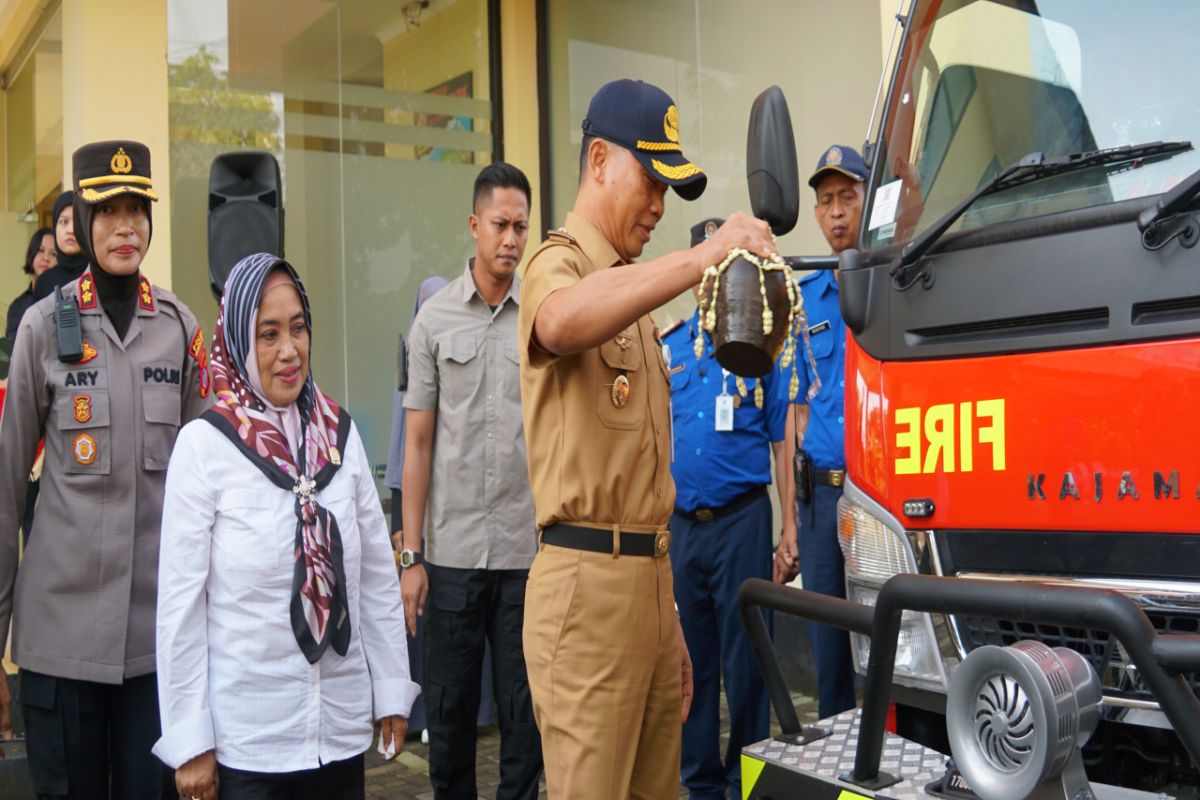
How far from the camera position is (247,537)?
9.12ft

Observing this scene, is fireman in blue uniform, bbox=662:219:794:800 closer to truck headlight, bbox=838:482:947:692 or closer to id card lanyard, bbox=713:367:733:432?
id card lanyard, bbox=713:367:733:432

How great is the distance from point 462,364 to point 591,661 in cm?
198

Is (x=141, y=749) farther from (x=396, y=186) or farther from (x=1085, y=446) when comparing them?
(x=396, y=186)

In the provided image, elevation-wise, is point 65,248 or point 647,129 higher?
point 65,248

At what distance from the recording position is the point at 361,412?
8133 millimetres

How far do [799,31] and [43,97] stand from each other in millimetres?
5029

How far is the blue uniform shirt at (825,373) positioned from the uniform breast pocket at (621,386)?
1.92 meters

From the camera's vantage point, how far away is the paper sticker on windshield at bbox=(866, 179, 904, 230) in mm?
3174

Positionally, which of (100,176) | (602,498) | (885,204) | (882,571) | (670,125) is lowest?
(882,571)

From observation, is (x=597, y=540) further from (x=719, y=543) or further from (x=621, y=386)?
(x=719, y=543)

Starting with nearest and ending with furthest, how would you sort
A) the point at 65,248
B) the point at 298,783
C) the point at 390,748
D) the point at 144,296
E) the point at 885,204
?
the point at 298,783
the point at 390,748
the point at 885,204
the point at 144,296
the point at 65,248

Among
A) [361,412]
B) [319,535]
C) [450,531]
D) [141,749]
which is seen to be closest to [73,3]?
[361,412]

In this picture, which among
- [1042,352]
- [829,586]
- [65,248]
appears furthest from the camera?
[65,248]

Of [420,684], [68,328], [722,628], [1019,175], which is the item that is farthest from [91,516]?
[1019,175]
